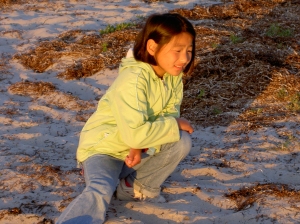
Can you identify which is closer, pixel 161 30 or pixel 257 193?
pixel 161 30

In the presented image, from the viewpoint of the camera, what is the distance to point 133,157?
2.97 meters


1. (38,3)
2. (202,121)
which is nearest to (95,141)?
(202,121)

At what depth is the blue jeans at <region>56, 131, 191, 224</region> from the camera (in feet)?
8.88

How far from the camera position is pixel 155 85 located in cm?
302

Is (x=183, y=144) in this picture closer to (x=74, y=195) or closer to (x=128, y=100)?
(x=128, y=100)

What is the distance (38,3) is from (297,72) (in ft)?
14.9

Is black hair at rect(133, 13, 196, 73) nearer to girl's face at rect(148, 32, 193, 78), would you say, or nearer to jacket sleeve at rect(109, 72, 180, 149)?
girl's face at rect(148, 32, 193, 78)

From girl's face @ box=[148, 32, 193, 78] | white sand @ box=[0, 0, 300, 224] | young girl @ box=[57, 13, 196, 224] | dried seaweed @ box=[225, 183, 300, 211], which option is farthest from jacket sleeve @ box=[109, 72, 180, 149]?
dried seaweed @ box=[225, 183, 300, 211]

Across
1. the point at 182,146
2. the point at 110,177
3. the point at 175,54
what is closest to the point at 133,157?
the point at 110,177

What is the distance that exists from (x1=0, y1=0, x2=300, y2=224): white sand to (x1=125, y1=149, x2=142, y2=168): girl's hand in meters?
0.34

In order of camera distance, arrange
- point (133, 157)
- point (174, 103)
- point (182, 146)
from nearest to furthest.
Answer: point (133, 157) < point (182, 146) < point (174, 103)

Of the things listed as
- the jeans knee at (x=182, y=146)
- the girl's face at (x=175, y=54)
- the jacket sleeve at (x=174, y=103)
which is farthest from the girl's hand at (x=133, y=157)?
the girl's face at (x=175, y=54)

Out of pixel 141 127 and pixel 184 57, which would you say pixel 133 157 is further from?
pixel 184 57

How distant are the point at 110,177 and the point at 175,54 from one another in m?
0.81
